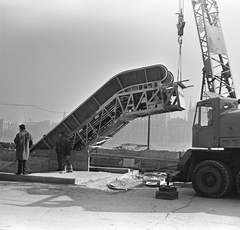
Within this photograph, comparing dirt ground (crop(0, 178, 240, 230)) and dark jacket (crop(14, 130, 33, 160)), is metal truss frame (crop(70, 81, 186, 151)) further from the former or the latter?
dirt ground (crop(0, 178, 240, 230))

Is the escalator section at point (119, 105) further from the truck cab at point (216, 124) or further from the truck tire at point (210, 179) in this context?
the truck tire at point (210, 179)

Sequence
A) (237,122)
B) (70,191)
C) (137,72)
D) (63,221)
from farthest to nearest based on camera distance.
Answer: (137,72) < (70,191) < (237,122) < (63,221)

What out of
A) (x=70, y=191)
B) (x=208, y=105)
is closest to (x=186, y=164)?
(x=208, y=105)

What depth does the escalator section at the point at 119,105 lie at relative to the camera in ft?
45.4

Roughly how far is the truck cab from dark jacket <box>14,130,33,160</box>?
21.1 feet

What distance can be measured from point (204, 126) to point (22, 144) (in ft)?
22.8

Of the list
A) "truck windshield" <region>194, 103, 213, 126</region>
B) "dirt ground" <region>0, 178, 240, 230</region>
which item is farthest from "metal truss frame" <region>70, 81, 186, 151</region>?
"dirt ground" <region>0, 178, 240, 230</region>

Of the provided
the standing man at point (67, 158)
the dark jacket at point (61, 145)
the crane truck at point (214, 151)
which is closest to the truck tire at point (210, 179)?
the crane truck at point (214, 151)

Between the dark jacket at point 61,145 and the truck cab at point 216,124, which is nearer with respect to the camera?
the truck cab at point 216,124

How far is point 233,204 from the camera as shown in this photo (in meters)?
8.37

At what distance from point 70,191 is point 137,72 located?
6.83 meters

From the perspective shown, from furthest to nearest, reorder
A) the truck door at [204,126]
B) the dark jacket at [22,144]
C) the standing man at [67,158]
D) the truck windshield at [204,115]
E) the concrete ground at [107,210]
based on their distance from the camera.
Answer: the standing man at [67,158] < the dark jacket at [22,144] < the truck windshield at [204,115] < the truck door at [204,126] < the concrete ground at [107,210]

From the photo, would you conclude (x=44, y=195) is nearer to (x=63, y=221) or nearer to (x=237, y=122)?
(x=63, y=221)

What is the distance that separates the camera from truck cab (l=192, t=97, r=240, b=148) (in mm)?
9227
